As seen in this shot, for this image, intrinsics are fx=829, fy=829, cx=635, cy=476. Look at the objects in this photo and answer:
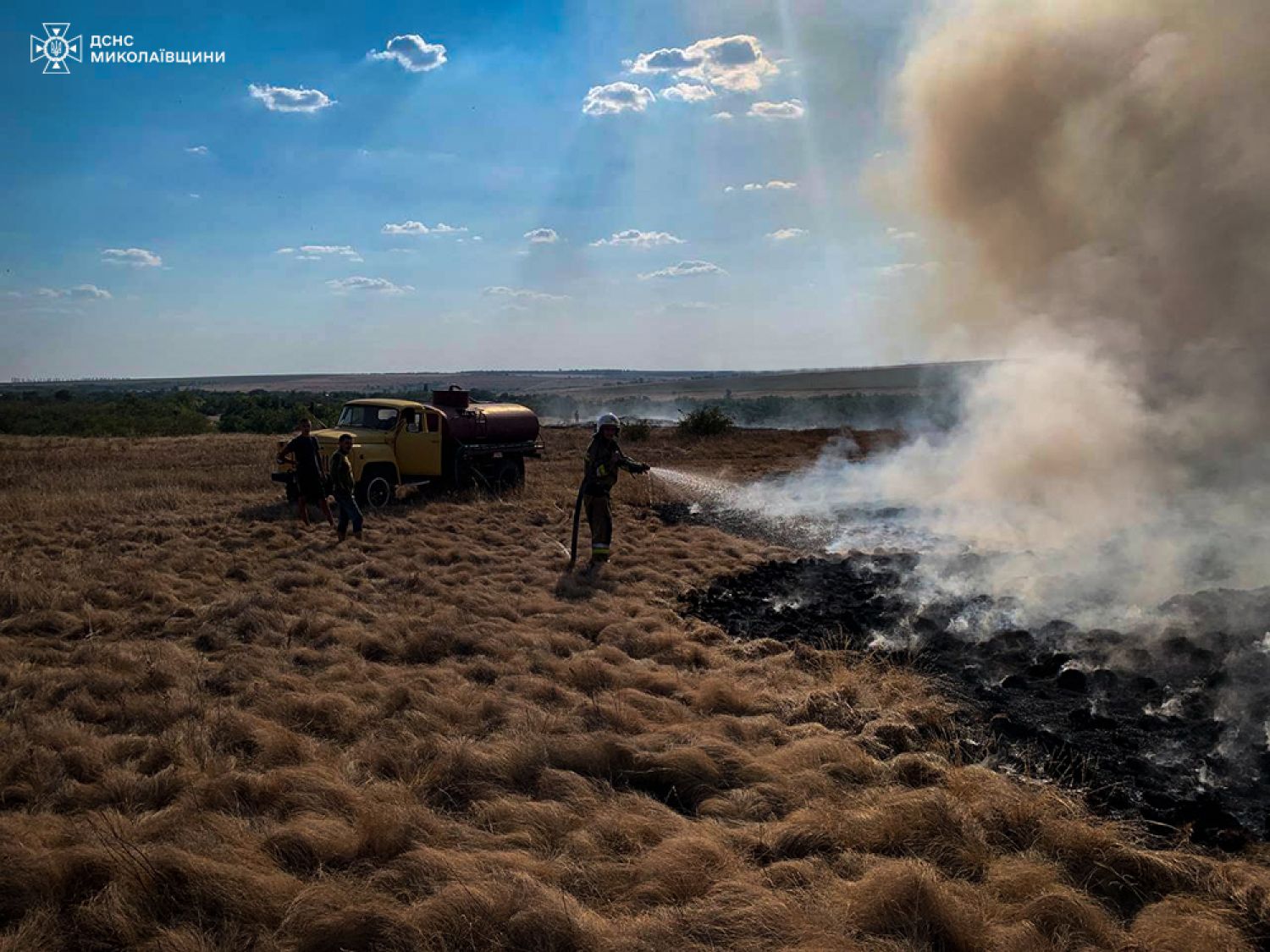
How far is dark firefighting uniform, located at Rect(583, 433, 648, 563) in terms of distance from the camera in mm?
11359

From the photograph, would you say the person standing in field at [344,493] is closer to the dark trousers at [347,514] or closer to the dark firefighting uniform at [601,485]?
the dark trousers at [347,514]

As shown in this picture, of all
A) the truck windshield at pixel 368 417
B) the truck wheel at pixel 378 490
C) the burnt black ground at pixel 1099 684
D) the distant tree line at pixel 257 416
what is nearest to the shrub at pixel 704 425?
the distant tree line at pixel 257 416

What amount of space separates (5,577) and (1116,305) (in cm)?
2239

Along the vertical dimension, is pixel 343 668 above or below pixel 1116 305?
below

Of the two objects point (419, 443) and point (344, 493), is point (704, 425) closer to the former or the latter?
point (419, 443)

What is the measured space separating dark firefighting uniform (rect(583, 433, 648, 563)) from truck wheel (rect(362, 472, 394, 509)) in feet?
18.0

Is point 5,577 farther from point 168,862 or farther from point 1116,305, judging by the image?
point 1116,305

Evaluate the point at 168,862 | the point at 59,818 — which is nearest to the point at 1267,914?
the point at 168,862

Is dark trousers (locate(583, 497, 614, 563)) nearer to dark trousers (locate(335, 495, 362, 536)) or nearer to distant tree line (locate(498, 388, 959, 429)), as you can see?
dark trousers (locate(335, 495, 362, 536))

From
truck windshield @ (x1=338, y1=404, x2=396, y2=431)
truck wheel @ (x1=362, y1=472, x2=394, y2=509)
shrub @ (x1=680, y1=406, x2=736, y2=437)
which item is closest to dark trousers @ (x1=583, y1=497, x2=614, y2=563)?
truck wheel @ (x1=362, y1=472, x2=394, y2=509)

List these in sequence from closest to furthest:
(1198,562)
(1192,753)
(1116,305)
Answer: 1. (1192,753)
2. (1198,562)
3. (1116,305)

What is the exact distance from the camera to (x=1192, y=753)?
5.68m

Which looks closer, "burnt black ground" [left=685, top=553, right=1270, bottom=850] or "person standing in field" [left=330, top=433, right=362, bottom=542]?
"burnt black ground" [left=685, top=553, right=1270, bottom=850]

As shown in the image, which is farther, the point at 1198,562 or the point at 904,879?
the point at 1198,562
